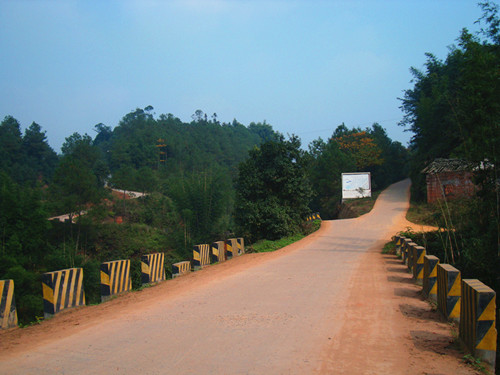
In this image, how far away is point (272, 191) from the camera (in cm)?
2677

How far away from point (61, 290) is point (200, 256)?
7267 millimetres

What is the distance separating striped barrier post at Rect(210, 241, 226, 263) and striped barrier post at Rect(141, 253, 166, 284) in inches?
179

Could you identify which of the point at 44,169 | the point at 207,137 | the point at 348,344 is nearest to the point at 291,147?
the point at 348,344

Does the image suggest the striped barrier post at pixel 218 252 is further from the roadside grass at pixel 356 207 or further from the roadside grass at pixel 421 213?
the roadside grass at pixel 356 207

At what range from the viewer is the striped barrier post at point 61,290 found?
29.0ft

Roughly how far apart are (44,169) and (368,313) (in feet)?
236

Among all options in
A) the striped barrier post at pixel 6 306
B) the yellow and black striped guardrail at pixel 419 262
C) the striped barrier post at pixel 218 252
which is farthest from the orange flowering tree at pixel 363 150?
the striped barrier post at pixel 6 306

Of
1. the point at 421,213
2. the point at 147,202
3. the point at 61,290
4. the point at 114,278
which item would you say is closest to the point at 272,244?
the point at 114,278

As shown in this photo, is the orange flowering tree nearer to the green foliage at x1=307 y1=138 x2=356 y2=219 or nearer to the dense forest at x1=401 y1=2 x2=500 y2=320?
the green foliage at x1=307 y1=138 x2=356 y2=219

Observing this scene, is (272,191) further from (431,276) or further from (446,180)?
(431,276)

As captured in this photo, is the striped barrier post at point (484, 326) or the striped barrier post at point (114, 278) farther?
the striped barrier post at point (114, 278)

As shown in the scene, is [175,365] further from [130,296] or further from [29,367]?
[130,296]

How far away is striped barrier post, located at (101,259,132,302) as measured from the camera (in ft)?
34.8

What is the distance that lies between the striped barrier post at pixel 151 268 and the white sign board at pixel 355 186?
35.5 meters
